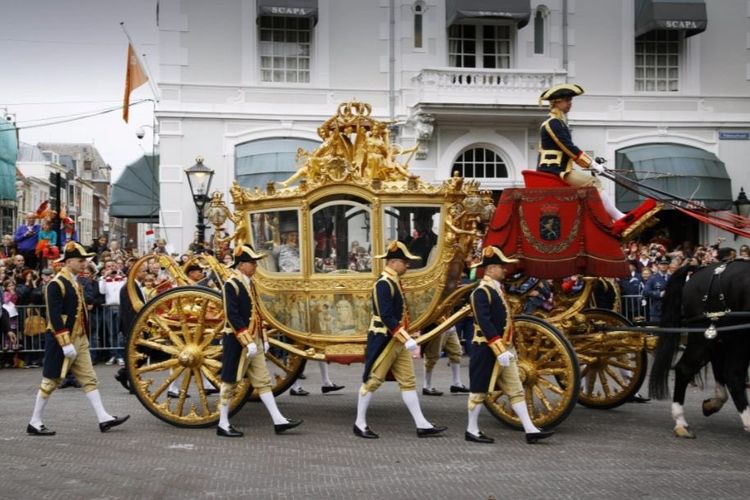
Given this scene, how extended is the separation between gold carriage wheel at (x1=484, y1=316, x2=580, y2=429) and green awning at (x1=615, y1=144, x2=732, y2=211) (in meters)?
12.7

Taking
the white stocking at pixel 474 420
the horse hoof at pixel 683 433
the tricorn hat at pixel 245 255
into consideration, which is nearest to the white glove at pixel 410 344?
the white stocking at pixel 474 420

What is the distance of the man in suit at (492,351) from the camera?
9203mm

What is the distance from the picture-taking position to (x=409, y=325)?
10.3m

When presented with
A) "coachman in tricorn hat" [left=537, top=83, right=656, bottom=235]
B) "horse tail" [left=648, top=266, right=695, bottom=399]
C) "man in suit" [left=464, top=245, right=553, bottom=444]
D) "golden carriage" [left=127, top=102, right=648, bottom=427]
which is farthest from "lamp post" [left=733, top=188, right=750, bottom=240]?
"man in suit" [left=464, top=245, right=553, bottom=444]

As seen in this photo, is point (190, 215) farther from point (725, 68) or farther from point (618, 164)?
point (725, 68)

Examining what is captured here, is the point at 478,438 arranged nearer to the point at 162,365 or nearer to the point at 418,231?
the point at 418,231

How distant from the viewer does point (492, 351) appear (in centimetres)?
923

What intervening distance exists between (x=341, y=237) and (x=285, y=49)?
40.6ft

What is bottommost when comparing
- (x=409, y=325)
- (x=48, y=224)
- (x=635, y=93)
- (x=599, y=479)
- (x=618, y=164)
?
(x=599, y=479)

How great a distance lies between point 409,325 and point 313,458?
2.09 meters

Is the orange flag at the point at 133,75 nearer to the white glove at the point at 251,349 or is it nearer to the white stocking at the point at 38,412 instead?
the white stocking at the point at 38,412

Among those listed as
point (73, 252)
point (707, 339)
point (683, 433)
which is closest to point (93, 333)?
point (73, 252)

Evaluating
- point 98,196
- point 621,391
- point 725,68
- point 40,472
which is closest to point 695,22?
point 725,68

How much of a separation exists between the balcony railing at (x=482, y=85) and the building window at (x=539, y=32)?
1059 millimetres
